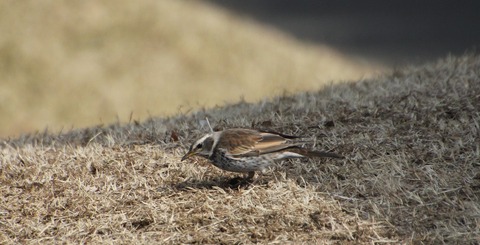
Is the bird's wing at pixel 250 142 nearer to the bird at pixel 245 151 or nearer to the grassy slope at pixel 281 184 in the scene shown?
the bird at pixel 245 151

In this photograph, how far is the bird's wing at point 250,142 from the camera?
222 inches

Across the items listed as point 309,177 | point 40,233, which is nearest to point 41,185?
point 40,233

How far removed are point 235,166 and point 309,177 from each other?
0.64 meters

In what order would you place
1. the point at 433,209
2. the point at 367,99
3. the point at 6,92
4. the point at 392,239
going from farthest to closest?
the point at 6,92
the point at 367,99
the point at 433,209
the point at 392,239

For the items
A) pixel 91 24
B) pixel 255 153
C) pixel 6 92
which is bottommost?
pixel 6 92

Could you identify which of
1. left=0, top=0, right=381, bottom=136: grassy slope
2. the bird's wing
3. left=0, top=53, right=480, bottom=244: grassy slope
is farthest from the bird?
left=0, top=0, right=381, bottom=136: grassy slope

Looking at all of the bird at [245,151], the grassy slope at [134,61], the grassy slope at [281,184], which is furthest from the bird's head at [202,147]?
the grassy slope at [134,61]

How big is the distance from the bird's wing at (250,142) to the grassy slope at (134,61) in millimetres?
7978

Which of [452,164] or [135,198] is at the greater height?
[452,164]

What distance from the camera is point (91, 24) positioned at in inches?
619

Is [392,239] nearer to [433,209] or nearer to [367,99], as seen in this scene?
[433,209]

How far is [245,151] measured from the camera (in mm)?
5641

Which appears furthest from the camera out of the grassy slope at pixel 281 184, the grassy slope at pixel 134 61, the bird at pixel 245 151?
the grassy slope at pixel 134 61

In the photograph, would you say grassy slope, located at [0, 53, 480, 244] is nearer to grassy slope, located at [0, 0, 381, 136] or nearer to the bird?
the bird
